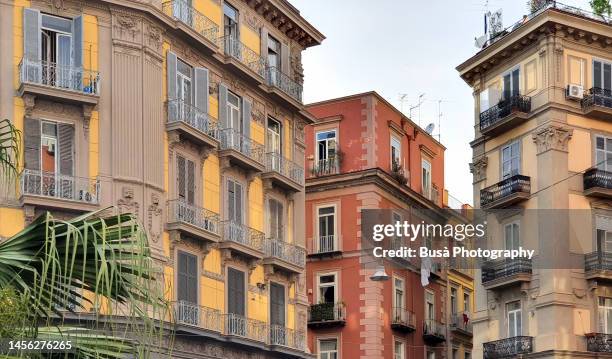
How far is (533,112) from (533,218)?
4447mm

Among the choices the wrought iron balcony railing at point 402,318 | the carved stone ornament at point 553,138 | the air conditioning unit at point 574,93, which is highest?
the air conditioning unit at point 574,93

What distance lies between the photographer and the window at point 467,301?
6612 cm

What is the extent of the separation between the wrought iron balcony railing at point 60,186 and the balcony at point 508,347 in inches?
862

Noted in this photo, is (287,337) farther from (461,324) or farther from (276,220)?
(461,324)

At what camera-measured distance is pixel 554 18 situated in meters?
48.9

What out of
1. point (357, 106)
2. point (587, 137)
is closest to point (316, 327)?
point (357, 106)

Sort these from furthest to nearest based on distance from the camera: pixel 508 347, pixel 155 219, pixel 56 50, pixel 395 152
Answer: pixel 395 152 < pixel 508 347 < pixel 155 219 < pixel 56 50


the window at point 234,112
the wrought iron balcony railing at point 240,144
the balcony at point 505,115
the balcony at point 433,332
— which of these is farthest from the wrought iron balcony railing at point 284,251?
the balcony at point 433,332

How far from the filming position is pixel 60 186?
32.8m

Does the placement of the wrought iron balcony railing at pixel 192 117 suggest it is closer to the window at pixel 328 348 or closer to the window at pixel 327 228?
the window at pixel 327 228

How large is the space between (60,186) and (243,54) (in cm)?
1065

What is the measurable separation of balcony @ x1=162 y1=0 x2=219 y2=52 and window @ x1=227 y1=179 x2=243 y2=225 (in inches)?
183

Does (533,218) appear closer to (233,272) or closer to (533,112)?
(533,112)

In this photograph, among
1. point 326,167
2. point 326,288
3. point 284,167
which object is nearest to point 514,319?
point 326,288
